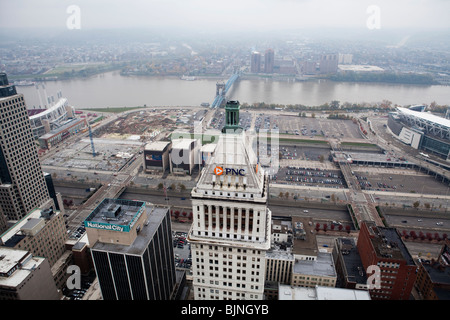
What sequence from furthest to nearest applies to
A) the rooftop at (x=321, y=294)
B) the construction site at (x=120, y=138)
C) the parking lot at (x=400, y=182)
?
the construction site at (x=120, y=138)
the parking lot at (x=400, y=182)
the rooftop at (x=321, y=294)

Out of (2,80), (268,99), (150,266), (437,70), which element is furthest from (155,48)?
A: (150,266)

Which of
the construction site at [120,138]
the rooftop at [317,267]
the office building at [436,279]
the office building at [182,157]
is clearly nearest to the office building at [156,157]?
the office building at [182,157]

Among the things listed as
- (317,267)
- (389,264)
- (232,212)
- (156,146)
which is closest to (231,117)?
(232,212)

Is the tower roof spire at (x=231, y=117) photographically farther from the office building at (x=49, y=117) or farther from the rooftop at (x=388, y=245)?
the office building at (x=49, y=117)

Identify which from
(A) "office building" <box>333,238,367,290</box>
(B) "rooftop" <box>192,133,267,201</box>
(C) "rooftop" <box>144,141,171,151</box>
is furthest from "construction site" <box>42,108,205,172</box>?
(B) "rooftop" <box>192,133,267,201</box>

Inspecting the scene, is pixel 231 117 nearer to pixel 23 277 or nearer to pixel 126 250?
pixel 126 250

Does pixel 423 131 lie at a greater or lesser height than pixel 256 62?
lesser

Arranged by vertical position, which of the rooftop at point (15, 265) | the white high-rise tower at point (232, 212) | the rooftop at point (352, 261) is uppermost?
the white high-rise tower at point (232, 212)
